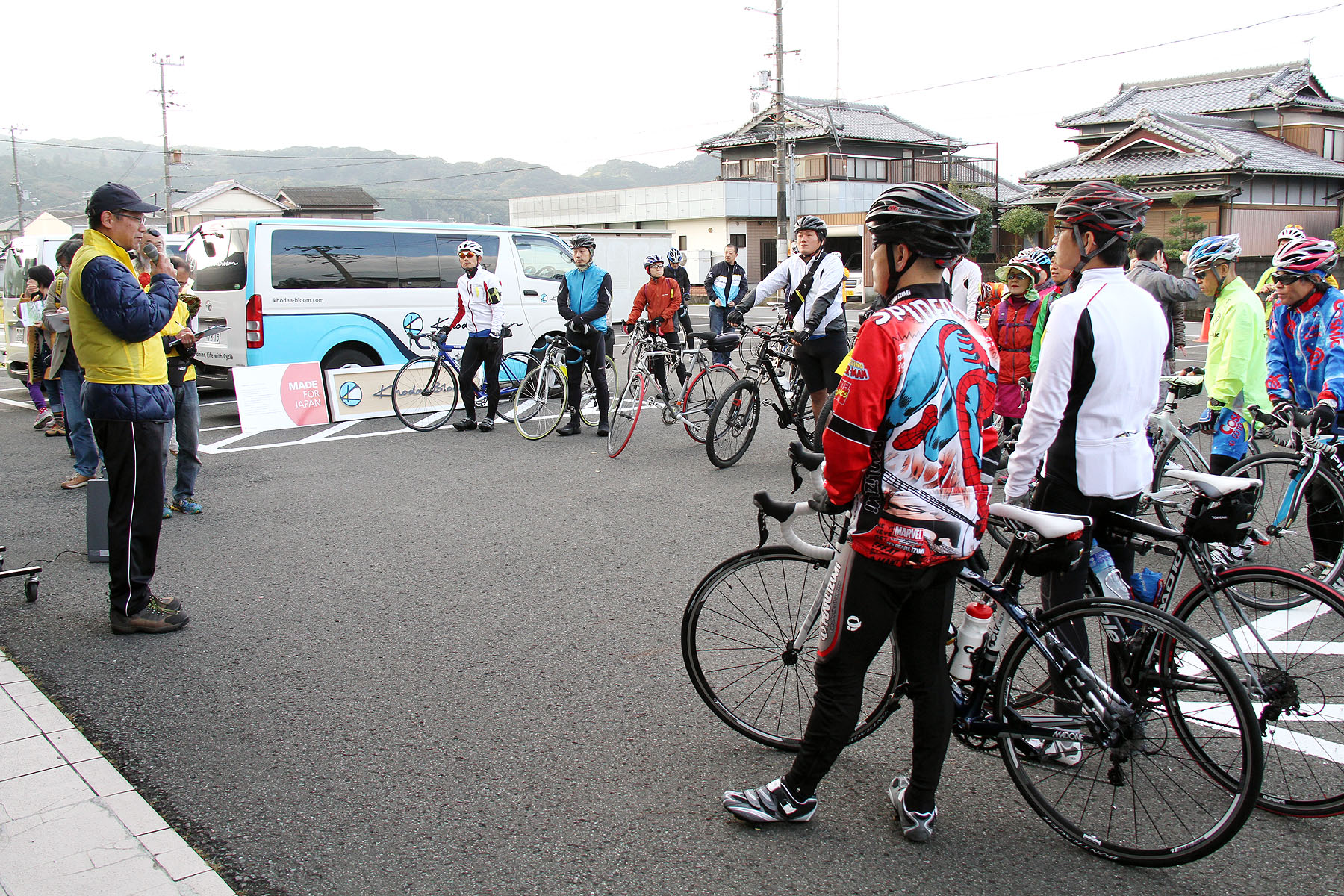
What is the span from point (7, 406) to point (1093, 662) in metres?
13.7

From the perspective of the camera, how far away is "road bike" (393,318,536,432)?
10.4 metres

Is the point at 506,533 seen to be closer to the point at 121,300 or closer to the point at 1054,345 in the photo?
the point at 121,300

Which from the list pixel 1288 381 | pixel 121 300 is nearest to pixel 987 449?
pixel 1288 381

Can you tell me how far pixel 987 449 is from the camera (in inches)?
115

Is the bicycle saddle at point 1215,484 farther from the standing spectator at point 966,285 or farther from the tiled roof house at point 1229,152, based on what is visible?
the tiled roof house at point 1229,152

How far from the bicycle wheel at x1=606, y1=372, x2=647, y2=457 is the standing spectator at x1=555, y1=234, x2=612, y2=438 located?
819 millimetres

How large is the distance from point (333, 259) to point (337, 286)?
32 centimetres

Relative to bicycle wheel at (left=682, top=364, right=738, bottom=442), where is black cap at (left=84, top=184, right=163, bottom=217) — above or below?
above

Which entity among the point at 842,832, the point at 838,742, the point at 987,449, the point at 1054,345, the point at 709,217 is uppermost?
the point at 709,217

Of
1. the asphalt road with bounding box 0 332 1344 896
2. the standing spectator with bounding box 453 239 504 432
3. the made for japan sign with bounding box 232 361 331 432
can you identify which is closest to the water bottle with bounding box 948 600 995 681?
the asphalt road with bounding box 0 332 1344 896

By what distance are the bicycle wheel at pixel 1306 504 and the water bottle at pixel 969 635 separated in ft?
8.31

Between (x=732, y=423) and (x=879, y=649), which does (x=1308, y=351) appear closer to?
(x=879, y=649)

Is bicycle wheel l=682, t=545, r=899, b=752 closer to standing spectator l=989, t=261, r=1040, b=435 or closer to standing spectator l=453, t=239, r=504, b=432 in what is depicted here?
Result: standing spectator l=989, t=261, r=1040, b=435

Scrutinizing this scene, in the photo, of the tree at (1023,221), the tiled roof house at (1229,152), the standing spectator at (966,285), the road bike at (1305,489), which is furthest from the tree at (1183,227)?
the road bike at (1305,489)
